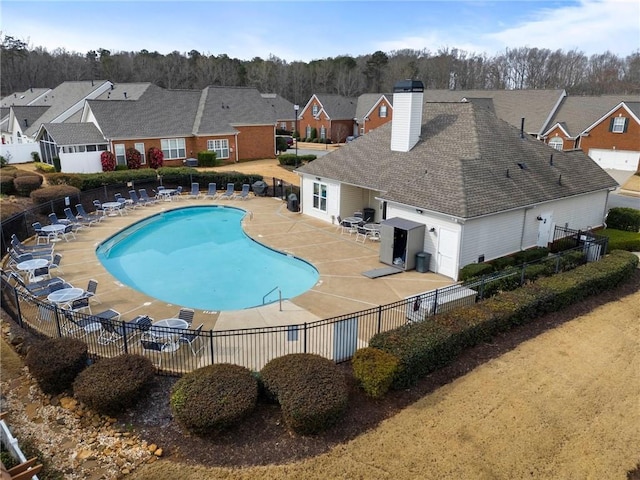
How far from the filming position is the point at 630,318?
14.7 metres

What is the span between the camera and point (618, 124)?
40844mm

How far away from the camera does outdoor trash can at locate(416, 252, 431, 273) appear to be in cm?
1802

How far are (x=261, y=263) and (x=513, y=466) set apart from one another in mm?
13691

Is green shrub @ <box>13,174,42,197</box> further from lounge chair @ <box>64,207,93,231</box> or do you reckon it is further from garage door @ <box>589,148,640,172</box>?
garage door @ <box>589,148,640,172</box>

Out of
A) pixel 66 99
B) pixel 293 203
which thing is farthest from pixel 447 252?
pixel 66 99

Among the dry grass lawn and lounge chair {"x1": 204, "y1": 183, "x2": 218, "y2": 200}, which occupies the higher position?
lounge chair {"x1": 204, "y1": 183, "x2": 218, "y2": 200}

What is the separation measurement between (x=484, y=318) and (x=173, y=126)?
114 feet

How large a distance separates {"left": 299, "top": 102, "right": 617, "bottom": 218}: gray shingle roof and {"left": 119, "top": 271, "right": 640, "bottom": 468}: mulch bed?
8.40m

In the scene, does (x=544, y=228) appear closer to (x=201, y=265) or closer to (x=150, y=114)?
(x=201, y=265)

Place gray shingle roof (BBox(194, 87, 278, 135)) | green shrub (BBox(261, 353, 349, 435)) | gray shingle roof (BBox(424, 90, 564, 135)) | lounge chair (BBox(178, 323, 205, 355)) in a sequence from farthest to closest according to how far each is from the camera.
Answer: gray shingle roof (BBox(424, 90, 564, 135)), gray shingle roof (BBox(194, 87, 278, 135)), lounge chair (BBox(178, 323, 205, 355)), green shrub (BBox(261, 353, 349, 435))

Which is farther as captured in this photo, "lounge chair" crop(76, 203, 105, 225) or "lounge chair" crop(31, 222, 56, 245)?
"lounge chair" crop(76, 203, 105, 225)

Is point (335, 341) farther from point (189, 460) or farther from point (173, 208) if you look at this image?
point (173, 208)

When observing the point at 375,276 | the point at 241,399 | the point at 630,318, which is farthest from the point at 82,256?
the point at 630,318

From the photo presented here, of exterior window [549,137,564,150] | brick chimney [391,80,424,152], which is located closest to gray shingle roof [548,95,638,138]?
exterior window [549,137,564,150]
